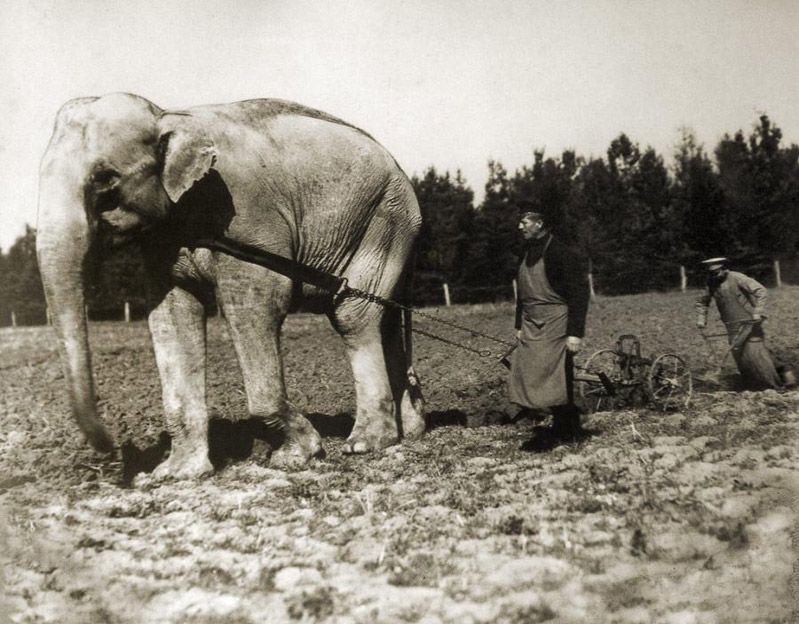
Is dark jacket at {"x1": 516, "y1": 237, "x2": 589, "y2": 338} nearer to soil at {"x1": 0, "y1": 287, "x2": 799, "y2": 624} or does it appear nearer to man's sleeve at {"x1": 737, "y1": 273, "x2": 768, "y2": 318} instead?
soil at {"x1": 0, "y1": 287, "x2": 799, "y2": 624}

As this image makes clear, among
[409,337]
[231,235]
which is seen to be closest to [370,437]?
[409,337]

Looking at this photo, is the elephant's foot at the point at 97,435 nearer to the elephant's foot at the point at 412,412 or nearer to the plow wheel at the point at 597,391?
the elephant's foot at the point at 412,412

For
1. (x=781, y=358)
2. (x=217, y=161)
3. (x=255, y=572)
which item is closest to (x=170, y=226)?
(x=217, y=161)

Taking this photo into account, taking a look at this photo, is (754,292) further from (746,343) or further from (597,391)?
(597,391)

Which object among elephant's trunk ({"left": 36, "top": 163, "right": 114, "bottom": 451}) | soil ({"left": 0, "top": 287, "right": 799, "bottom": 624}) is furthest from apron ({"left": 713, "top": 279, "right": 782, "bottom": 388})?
elephant's trunk ({"left": 36, "top": 163, "right": 114, "bottom": 451})

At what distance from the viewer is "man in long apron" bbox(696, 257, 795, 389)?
8.23 m

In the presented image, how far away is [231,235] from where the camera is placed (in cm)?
518

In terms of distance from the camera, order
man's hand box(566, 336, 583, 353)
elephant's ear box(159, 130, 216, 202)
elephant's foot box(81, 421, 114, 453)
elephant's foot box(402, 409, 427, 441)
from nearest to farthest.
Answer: elephant's foot box(81, 421, 114, 453)
elephant's ear box(159, 130, 216, 202)
man's hand box(566, 336, 583, 353)
elephant's foot box(402, 409, 427, 441)

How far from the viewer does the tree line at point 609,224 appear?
558 inches

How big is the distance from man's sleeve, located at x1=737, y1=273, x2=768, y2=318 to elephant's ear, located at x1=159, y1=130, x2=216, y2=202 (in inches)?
238

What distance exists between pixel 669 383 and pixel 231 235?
485cm

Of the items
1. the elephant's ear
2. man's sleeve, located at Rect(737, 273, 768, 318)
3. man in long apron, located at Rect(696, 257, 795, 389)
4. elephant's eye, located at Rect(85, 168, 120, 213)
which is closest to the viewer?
elephant's eye, located at Rect(85, 168, 120, 213)

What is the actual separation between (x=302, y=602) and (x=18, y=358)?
46.2 ft

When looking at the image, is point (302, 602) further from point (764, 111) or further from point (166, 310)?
point (764, 111)
